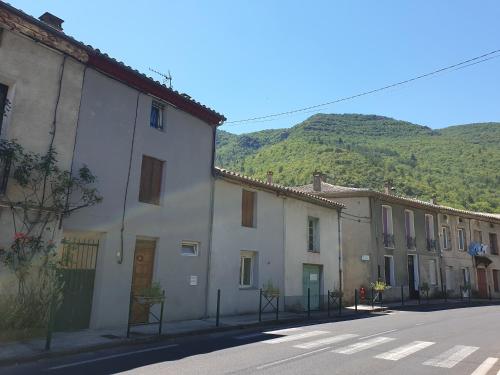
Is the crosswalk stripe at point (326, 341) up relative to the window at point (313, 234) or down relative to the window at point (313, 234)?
down

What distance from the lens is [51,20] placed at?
11.4 metres

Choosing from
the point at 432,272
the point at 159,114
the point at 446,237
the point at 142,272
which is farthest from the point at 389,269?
the point at 159,114

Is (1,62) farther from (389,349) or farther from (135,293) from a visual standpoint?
(389,349)

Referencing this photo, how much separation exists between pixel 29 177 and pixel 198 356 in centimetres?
544

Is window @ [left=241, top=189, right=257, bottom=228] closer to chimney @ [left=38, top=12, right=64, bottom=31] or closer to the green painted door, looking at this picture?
the green painted door

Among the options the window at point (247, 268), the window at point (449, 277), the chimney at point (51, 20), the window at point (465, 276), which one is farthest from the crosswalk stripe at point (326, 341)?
the window at point (465, 276)

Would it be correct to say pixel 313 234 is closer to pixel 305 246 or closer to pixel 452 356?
pixel 305 246

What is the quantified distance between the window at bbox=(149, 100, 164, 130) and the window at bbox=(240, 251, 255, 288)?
226 inches

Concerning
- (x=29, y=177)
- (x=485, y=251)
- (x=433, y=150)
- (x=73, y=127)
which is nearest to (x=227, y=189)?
(x=73, y=127)

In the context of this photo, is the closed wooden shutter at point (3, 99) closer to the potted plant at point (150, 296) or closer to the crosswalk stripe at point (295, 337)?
the potted plant at point (150, 296)

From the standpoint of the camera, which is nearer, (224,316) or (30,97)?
(30,97)

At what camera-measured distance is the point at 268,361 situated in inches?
298

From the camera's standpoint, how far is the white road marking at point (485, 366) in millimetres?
7027

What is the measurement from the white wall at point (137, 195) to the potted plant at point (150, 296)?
75 cm
